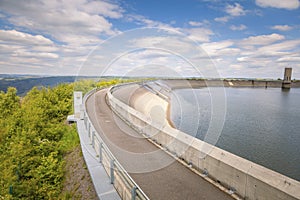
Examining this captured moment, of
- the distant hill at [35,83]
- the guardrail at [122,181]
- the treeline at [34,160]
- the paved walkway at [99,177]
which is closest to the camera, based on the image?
the guardrail at [122,181]

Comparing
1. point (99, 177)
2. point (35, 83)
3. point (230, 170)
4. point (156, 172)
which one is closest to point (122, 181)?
point (99, 177)

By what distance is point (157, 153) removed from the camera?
10.4m

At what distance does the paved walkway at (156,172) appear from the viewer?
23.3 feet

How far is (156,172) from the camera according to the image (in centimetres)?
852

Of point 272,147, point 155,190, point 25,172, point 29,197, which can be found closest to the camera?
point 155,190

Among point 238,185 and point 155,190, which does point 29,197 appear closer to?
point 155,190

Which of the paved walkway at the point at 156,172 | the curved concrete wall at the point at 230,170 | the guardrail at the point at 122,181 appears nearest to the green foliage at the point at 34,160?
the paved walkway at the point at 156,172

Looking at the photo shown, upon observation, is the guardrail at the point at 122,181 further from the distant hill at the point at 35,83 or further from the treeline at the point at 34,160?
the distant hill at the point at 35,83

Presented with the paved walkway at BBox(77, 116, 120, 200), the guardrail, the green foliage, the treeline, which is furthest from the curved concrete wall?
the green foliage

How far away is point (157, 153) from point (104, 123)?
7.33 meters

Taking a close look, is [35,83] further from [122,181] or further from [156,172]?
[122,181]

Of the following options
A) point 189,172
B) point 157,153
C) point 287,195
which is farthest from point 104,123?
point 287,195

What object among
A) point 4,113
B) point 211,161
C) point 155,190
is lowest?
point 4,113

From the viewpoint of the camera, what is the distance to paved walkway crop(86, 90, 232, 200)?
7.11 metres
